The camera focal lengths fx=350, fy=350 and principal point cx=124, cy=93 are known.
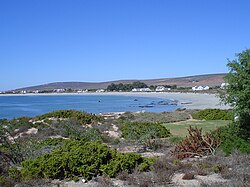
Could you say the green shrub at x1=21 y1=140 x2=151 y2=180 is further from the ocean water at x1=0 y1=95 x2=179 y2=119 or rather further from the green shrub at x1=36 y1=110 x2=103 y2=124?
the ocean water at x1=0 y1=95 x2=179 y2=119

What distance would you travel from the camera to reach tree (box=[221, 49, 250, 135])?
12.7 m

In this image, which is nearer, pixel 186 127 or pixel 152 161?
pixel 152 161

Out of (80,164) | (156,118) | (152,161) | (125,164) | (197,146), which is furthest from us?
(156,118)

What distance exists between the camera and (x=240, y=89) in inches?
520

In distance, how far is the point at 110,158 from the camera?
1035 cm

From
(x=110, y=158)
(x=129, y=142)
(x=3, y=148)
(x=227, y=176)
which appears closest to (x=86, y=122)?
(x=129, y=142)

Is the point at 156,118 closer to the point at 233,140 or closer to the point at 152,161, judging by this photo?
the point at 233,140

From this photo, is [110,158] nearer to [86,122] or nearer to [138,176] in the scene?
[138,176]

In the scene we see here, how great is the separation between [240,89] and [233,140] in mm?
1936

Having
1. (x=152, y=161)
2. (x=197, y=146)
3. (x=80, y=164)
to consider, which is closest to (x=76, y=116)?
(x=197, y=146)

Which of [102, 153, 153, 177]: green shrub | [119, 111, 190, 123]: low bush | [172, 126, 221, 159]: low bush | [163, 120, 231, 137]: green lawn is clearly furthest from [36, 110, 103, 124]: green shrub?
[102, 153, 153, 177]: green shrub

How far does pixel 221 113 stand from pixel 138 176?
26046 mm

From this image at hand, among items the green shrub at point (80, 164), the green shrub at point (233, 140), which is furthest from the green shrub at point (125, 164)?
the green shrub at point (233, 140)

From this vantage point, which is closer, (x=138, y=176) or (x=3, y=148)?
(x=138, y=176)
